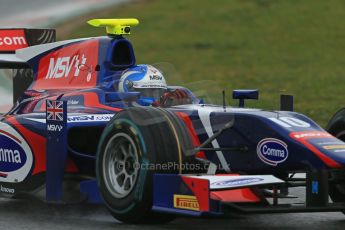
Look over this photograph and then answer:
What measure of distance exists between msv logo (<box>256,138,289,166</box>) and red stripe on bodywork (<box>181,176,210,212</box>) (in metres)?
0.68

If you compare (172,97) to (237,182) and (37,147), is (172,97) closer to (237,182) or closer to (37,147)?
(37,147)

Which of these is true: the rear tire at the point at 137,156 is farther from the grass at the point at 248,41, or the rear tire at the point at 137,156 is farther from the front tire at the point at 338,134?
the grass at the point at 248,41

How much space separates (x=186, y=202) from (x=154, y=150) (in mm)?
535

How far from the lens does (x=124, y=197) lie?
7.04 metres

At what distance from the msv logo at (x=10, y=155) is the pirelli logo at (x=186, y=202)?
2021 mm

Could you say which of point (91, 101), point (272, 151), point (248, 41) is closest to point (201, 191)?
point (272, 151)

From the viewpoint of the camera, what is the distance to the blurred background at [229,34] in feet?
68.1

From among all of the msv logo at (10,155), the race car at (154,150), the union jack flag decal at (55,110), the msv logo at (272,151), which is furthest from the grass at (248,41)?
the msv logo at (272,151)

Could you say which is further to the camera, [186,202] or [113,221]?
[113,221]

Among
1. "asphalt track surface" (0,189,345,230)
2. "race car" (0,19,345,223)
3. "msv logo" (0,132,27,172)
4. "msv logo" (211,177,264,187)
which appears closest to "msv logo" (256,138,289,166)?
"race car" (0,19,345,223)

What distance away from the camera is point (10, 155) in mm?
8273

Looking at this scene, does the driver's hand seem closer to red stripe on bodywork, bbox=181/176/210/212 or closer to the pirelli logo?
the pirelli logo

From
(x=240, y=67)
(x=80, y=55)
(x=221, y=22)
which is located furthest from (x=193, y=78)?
(x=80, y=55)

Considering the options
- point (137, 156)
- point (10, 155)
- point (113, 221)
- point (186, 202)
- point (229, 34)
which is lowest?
point (113, 221)
